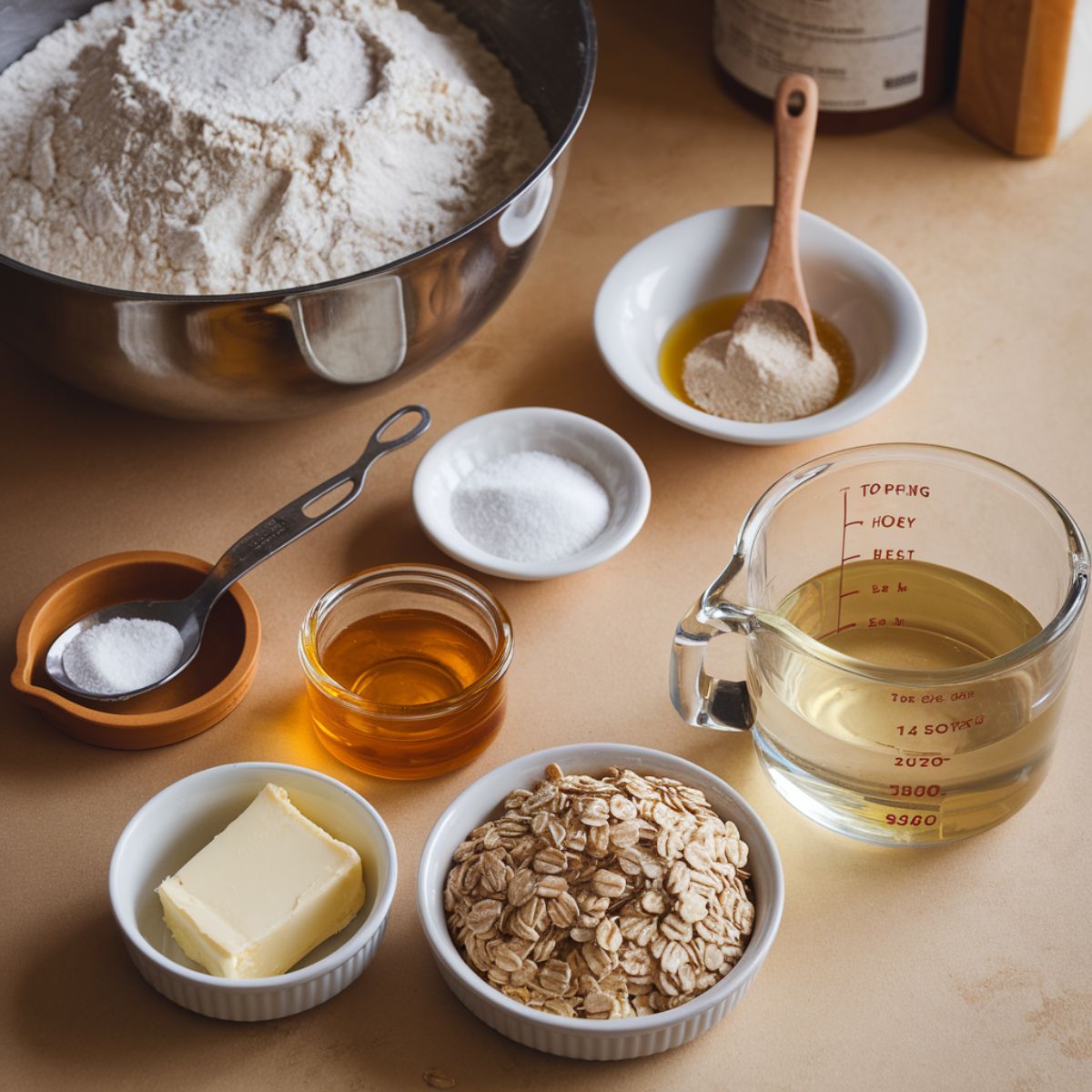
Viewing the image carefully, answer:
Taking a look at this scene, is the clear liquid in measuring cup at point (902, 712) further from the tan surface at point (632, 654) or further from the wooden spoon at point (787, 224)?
the wooden spoon at point (787, 224)

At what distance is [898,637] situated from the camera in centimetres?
101

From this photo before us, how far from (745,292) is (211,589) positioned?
1.80ft

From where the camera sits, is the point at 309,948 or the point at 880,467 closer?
the point at 309,948

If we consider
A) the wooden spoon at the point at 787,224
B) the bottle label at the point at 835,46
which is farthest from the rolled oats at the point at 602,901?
the bottle label at the point at 835,46

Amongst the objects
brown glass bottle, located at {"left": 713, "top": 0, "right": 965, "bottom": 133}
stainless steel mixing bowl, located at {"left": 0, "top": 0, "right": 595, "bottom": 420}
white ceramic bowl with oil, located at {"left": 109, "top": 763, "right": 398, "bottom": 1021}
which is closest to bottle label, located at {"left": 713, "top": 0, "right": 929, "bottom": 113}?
brown glass bottle, located at {"left": 713, "top": 0, "right": 965, "bottom": 133}

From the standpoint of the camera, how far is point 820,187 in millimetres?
1443

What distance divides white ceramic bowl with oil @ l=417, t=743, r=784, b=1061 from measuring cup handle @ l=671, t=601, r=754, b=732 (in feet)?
0.12

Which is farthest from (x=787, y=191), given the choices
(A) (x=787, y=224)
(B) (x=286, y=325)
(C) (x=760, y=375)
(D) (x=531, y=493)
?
(B) (x=286, y=325)

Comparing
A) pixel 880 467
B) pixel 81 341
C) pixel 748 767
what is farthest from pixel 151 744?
pixel 880 467

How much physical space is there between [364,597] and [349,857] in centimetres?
22

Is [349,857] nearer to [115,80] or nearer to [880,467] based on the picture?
[880,467]

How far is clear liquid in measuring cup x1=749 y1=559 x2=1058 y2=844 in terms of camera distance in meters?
0.89

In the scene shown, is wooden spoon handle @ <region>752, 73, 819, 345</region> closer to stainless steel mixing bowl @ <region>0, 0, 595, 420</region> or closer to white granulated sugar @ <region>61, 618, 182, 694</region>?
stainless steel mixing bowl @ <region>0, 0, 595, 420</region>

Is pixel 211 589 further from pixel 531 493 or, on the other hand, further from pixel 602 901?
pixel 602 901
